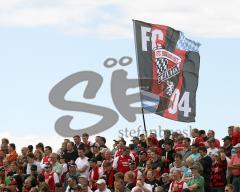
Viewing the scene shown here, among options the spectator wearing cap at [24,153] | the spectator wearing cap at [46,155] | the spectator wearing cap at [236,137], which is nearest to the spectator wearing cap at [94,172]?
the spectator wearing cap at [46,155]

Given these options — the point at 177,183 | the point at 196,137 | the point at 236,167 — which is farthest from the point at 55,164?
the point at 236,167

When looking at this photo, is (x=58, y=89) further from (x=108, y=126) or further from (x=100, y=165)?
(x=100, y=165)

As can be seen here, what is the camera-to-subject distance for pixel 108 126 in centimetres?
3203

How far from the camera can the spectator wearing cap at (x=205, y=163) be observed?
23.2m

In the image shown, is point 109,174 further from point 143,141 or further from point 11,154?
point 11,154

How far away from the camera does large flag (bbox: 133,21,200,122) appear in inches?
1122

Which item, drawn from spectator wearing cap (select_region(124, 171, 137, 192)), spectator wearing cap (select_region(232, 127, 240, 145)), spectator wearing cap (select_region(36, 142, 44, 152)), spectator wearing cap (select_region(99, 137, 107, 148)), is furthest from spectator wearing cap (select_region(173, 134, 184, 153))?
spectator wearing cap (select_region(36, 142, 44, 152))

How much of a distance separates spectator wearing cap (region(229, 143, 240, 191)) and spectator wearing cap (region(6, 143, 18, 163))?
8.04m

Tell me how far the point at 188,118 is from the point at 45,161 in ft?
18.1

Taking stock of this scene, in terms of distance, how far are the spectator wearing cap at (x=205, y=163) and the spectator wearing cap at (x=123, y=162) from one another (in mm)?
2708

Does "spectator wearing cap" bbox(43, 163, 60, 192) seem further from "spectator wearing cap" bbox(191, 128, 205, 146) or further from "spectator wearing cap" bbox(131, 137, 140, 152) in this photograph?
"spectator wearing cap" bbox(191, 128, 205, 146)

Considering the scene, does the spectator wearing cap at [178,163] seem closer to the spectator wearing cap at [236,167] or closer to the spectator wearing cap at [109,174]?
the spectator wearing cap at [236,167]

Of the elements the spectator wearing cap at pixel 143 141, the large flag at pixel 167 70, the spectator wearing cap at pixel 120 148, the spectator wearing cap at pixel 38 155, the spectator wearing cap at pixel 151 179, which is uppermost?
the large flag at pixel 167 70

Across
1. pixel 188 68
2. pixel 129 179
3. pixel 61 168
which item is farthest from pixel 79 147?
pixel 188 68
